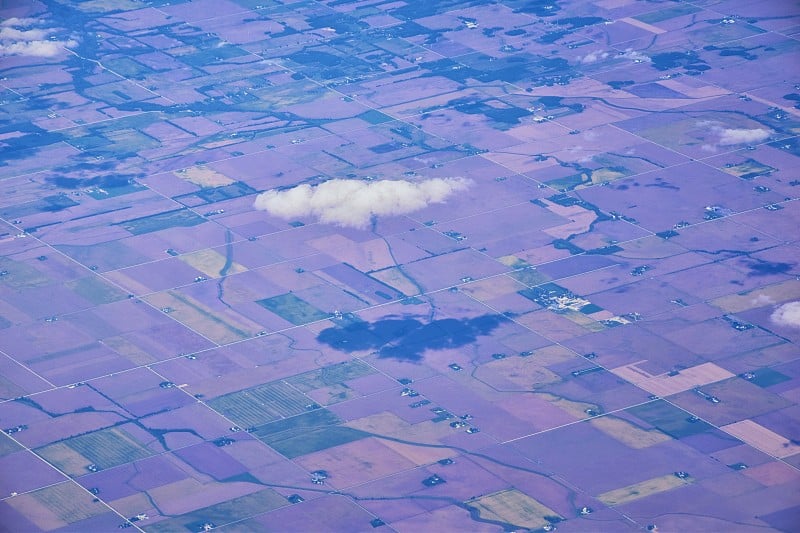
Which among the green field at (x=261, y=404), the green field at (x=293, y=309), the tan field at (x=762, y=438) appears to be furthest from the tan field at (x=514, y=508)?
the green field at (x=293, y=309)

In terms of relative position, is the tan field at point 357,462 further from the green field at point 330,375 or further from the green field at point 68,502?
the green field at point 68,502

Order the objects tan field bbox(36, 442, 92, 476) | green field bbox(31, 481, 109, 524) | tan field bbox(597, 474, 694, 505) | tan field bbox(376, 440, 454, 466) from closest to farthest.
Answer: tan field bbox(597, 474, 694, 505)
green field bbox(31, 481, 109, 524)
tan field bbox(376, 440, 454, 466)
tan field bbox(36, 442, 92, 476)

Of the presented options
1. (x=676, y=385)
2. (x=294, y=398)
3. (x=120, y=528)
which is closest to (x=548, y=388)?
(x=676, y=385)

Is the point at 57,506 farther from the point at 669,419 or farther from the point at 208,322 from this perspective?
the point at 669,419

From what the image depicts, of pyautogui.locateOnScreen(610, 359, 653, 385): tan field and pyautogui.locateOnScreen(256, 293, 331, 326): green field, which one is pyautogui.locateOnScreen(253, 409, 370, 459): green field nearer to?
pyautogui.locateOnScreen(256, 293, 331, 326): green field

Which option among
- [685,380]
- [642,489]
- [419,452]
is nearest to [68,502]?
[419,452]

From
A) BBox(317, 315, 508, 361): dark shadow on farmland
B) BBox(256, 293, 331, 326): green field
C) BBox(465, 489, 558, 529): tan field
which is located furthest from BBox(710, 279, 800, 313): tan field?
BBox(465, 489, 558, 529): tan field
